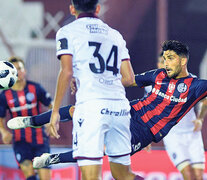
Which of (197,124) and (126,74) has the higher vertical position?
(126,74)

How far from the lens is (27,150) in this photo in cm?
708

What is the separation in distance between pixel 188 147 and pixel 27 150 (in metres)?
2.09

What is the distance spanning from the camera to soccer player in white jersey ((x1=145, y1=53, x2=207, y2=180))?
276 inches

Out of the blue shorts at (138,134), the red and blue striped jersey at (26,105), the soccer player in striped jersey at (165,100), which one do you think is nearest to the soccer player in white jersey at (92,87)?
the blue shorts at (138,134)

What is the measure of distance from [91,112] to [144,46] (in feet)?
35.1

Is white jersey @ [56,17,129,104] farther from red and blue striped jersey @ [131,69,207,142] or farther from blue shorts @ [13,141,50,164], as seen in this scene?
blue shorts @ [13,141,50,164]

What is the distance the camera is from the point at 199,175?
698 centimetres

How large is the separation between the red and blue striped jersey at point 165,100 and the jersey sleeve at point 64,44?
5.11ft

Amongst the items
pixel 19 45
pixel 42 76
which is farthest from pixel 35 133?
pixel 19 45

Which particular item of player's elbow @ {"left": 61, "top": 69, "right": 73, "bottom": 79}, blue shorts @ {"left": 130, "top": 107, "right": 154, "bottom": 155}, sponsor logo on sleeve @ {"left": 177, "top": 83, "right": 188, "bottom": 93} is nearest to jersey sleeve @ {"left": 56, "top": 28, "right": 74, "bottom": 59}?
player's elbow @ {"left": 61, "top": 69, "right": 73, "bottom": 79}

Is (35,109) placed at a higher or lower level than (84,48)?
lower

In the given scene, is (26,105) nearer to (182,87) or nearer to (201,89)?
(182,87)

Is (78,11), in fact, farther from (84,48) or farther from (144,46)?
(144,46)

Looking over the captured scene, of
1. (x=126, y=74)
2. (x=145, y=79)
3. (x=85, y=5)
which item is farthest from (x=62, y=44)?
(x=145, y=79)
